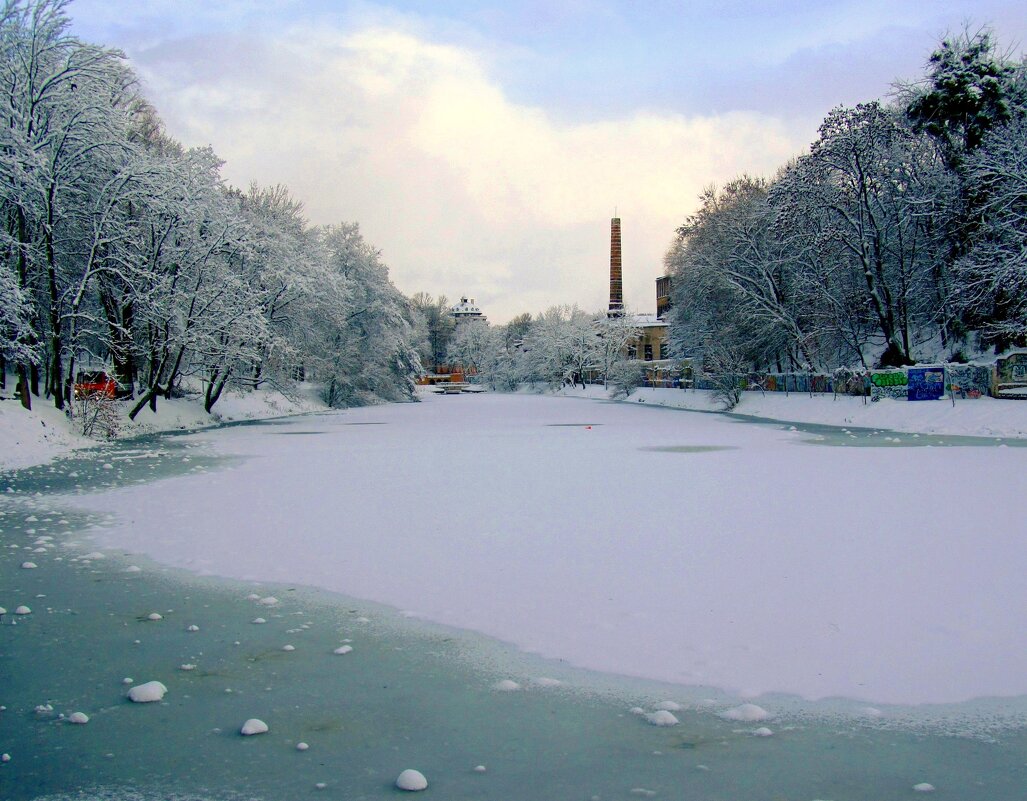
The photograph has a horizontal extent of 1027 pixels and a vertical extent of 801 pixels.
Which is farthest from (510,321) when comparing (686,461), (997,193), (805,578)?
(805,578)

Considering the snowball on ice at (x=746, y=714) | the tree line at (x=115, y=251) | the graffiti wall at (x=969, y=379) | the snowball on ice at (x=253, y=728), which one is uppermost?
the tree line at (x=115, y=251)

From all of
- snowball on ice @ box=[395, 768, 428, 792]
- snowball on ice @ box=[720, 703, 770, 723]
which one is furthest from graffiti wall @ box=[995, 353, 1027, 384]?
snowball on ice @ box=[395, 768, 428, 792]

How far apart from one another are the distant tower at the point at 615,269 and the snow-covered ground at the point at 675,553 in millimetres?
99493

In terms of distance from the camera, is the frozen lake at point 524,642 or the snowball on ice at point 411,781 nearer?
the snowball on ice at point 411,781

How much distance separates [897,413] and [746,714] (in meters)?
31.9

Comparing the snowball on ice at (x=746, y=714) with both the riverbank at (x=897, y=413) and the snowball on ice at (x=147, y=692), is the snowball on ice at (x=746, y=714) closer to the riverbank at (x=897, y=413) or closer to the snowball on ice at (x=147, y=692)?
the snowball on ice at (x=147, y=692)

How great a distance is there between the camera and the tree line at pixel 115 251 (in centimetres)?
2681

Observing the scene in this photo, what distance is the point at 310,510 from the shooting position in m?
13.1

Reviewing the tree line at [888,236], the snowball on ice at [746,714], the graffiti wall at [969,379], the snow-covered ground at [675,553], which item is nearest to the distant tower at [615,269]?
the tree line at [888,236]

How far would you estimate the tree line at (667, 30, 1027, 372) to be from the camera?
34.4 m

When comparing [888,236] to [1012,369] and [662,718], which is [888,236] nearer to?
[1012,369]

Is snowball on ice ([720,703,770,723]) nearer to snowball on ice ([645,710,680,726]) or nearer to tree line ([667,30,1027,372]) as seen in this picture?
snowball on ice ([645,710,680,726])

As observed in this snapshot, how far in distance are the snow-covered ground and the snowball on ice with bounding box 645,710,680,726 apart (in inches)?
28.0

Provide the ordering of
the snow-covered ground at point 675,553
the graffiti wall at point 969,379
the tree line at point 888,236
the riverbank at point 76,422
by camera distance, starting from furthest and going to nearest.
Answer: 1. the tree line at point 888,236
2. the graffiti wall at point 969,379
3. the riverbank at point 76,422
4. the snow-covered ground at point 675,553
